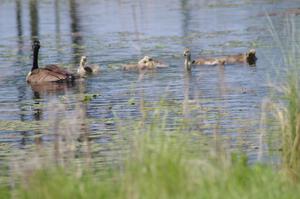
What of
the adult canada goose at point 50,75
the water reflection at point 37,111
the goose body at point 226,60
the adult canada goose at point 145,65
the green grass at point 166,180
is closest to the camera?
the green grass at point 166,180

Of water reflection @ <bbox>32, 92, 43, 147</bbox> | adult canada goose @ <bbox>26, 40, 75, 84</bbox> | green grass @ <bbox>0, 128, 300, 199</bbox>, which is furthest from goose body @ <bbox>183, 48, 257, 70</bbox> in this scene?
green grass @ <bbox>0, 128, 300, 199</bbox>

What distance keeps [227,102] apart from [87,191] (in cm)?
973

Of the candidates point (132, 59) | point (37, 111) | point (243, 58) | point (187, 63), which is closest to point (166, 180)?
point (37, 111)

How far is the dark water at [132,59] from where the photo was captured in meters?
15.6

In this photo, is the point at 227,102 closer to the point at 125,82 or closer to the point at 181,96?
the point at 181,96

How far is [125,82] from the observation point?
22938mm

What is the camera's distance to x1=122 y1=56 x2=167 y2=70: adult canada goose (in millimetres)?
24500

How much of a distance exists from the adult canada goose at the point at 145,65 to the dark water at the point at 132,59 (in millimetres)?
250

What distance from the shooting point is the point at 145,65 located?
2473 cm

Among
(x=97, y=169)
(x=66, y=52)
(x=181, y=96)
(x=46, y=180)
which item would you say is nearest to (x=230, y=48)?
(x=66, y=52)

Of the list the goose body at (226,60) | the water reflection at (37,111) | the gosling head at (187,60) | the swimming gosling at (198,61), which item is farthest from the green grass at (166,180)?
the gosling head at (187,60)

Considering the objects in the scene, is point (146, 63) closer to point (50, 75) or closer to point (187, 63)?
point (187, 63)

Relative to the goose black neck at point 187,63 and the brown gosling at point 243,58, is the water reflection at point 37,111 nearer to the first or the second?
the goose black neck at point 187,63

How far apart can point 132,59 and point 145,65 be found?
9.21 feet
